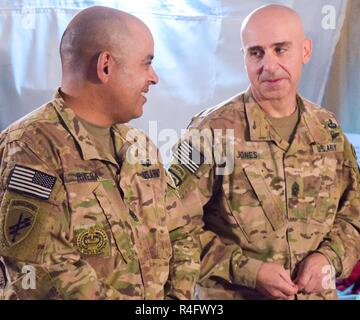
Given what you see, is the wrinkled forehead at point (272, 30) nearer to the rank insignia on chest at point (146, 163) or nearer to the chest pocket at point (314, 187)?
the chest pocket at point (314, 187)

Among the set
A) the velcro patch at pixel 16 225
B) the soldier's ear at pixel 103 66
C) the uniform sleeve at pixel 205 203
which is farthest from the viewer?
the uniform sleeve at pixel 205 203

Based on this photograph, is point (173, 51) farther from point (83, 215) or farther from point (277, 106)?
point (83, 215)

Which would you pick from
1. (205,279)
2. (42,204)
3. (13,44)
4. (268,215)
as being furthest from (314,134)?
(13,44)

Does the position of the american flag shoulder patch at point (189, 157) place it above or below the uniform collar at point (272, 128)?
below

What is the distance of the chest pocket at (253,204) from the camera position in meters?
1.50

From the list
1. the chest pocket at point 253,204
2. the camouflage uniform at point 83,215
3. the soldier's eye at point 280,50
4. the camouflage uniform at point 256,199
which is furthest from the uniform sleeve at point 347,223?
the camouflage uniform at point 83,215

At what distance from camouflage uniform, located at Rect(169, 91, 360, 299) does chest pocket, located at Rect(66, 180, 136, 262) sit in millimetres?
283

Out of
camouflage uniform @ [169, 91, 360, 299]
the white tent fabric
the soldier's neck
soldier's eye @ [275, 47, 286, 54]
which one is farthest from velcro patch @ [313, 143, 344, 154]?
the white tent fabric

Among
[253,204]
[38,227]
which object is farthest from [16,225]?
[253,204]

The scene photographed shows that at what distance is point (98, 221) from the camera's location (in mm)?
1178

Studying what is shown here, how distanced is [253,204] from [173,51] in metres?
0.59

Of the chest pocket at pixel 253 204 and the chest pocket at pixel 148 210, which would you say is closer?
the chest pocket at pixel 148 210
